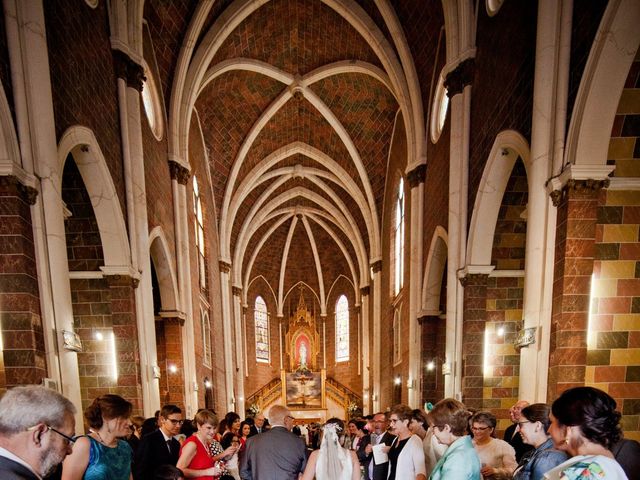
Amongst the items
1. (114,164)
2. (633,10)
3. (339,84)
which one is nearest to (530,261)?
(633,10)

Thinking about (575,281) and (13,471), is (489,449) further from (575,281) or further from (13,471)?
(13,471)

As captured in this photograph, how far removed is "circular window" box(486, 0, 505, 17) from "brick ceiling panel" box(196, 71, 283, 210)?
1035 centimetres

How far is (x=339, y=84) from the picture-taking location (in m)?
16.9

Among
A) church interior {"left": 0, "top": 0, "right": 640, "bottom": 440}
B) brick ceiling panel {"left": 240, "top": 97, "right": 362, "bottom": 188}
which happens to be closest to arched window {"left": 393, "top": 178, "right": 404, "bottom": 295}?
church interior {"left": 0, "top": 0, "right": 640, "bottom": 440}

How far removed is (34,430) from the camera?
1.65 meters

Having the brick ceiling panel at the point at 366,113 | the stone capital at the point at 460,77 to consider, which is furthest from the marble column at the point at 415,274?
the brick ceiling panel at the point at 366,113

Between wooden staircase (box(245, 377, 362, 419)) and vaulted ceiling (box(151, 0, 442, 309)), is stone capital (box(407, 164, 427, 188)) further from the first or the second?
wooden staircase (box(245, 377, 362, 419))

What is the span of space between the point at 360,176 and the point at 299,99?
4251 millimetres

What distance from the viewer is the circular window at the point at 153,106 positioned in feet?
35.2

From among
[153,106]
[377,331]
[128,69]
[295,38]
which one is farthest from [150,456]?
[377,331]

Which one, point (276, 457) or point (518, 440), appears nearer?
point (276, 457)

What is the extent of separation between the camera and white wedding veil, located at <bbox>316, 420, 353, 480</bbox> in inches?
142

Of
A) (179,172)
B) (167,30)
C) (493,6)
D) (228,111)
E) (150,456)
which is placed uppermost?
(167,30)

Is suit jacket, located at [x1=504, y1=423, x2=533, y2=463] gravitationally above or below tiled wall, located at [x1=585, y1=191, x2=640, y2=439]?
below
